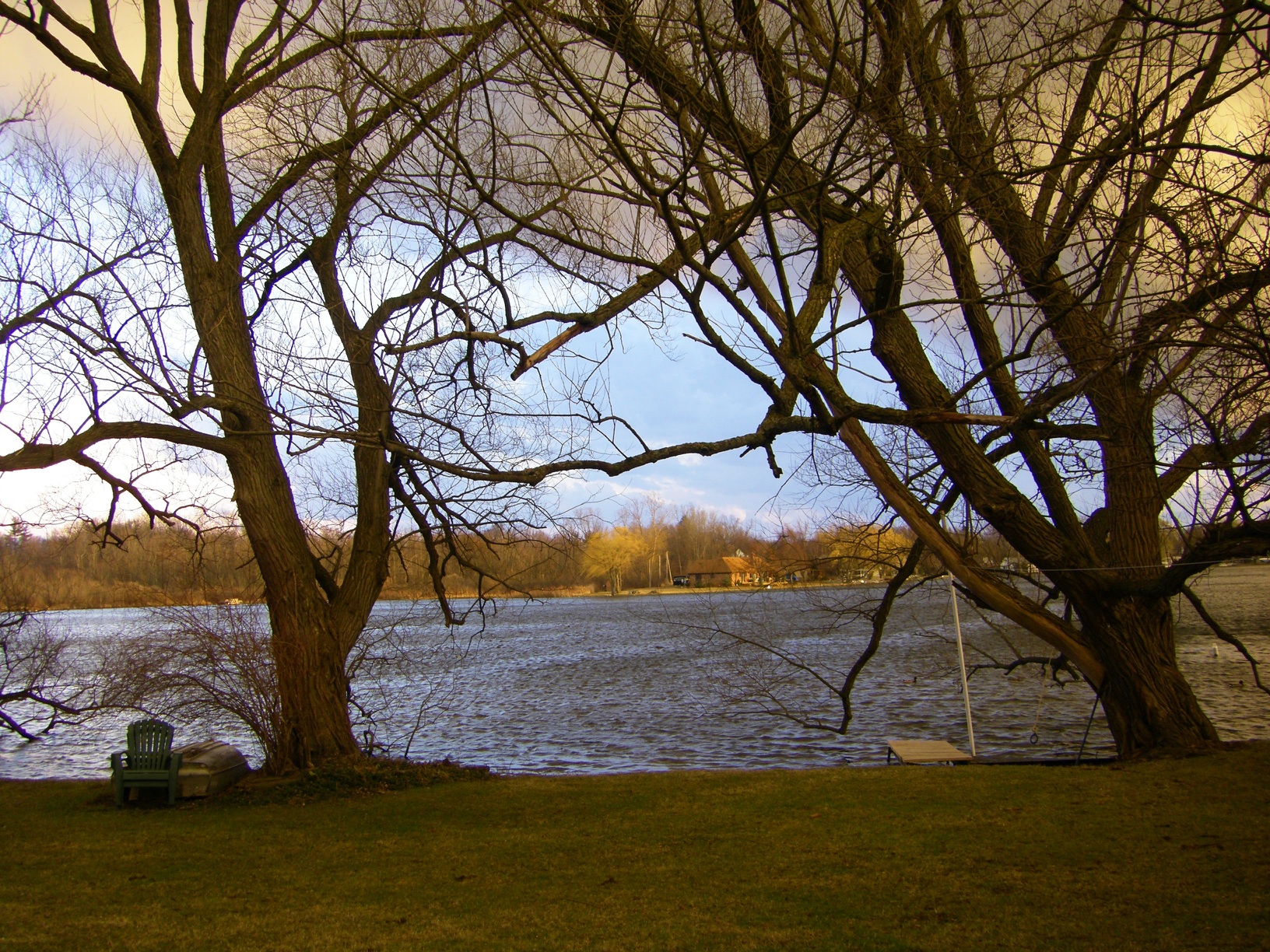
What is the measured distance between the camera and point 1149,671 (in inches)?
354

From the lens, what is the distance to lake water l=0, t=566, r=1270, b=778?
46.9 feet

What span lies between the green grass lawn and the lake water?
6.40ft

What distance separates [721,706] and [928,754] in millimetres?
9059

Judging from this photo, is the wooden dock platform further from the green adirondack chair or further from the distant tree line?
the green adirondack chair

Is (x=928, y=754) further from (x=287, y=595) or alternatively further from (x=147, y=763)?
(x=147, y=763)

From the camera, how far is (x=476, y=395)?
25.3ft

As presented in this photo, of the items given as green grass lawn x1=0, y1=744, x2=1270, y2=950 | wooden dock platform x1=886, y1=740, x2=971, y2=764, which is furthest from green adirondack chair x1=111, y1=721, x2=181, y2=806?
wooden dock platform x1=886, y1=740, x2=971, y2=764

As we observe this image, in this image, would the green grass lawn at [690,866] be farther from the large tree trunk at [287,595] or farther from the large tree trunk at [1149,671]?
the large tree trunk at [287,595]

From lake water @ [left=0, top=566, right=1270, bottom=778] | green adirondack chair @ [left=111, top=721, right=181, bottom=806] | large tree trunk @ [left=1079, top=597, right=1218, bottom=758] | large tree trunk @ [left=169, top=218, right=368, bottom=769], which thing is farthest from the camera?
lake water @ [left=0, top=566, right=1270, bottom=778]

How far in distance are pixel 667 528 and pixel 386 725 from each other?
54.0 metres

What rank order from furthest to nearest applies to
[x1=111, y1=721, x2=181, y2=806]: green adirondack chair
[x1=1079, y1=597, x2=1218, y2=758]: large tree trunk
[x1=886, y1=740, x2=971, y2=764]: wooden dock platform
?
1. [x1=886, y1=740, x2=971, y2=764]: wooden dock platform
2. [x1=111, y1=721, x2=181, y2=806]: green adirondack chair
3. [x1=1079, y1=597, x2=1218, y2=758]: large tree trunk

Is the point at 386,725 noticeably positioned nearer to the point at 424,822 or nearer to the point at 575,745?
the point at 575,745

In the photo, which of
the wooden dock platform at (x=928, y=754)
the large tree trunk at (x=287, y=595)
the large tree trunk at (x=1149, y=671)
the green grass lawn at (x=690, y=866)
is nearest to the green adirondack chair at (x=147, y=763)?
the green grass lawn at (x=690, y=866)

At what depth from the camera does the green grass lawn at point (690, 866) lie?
193 inches
